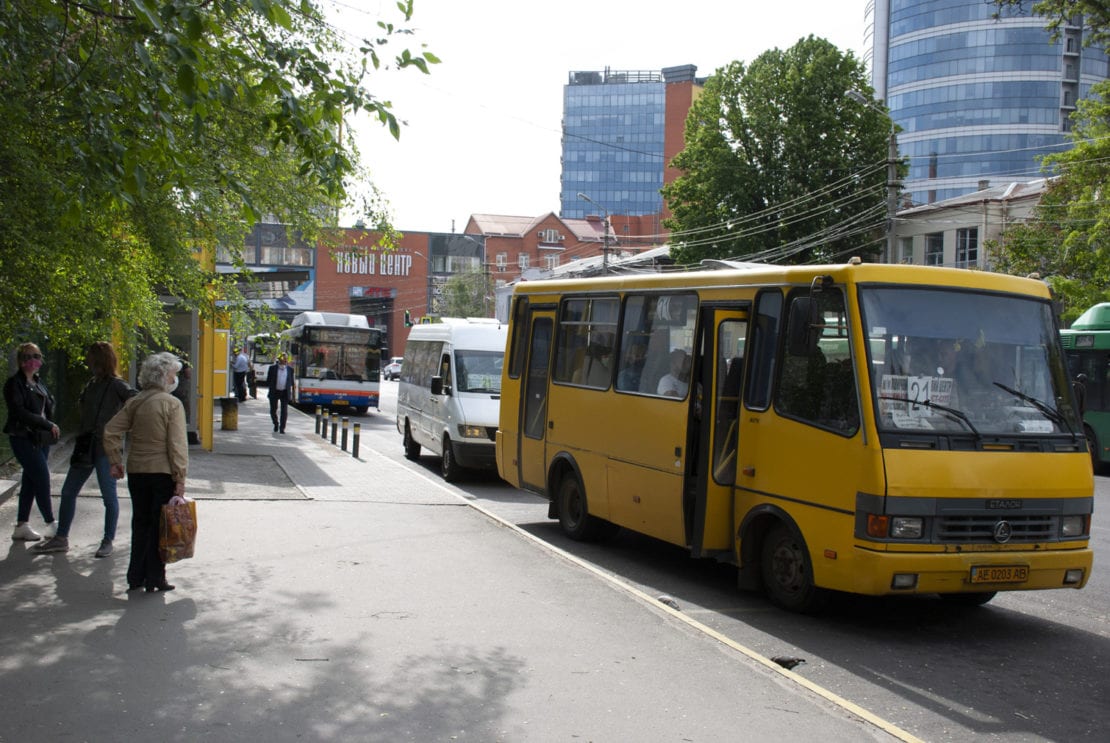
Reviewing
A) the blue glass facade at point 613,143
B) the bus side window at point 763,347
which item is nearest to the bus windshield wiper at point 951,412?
the bus side window at point 763,347

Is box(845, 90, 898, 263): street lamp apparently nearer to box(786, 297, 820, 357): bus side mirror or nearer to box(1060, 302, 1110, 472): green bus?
box(1060, 302, 1110, 472): green bus

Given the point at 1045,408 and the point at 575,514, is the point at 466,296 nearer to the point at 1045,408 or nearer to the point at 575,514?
the point at 575,514

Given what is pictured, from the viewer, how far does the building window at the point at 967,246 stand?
4566 centimetres

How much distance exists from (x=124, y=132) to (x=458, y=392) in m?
10.6

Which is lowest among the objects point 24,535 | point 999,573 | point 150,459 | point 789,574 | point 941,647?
point 941,647

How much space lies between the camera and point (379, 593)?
8359mm

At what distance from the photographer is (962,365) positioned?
805 centimetres

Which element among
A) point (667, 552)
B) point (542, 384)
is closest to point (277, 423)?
point (542, 384)

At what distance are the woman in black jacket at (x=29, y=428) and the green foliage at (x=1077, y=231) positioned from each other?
26506 millimetres

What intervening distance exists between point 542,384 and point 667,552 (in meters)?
2.46

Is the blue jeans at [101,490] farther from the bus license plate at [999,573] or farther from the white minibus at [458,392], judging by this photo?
the white minibus at [458,392]

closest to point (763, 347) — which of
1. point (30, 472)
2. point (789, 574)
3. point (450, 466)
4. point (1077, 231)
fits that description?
point (789, 574)

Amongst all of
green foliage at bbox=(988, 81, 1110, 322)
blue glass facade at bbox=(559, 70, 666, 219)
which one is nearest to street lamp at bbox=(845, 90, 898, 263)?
green foliage at bbox=(988, 81, 1110, 322)

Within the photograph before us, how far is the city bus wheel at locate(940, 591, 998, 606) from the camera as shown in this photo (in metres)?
9.00
